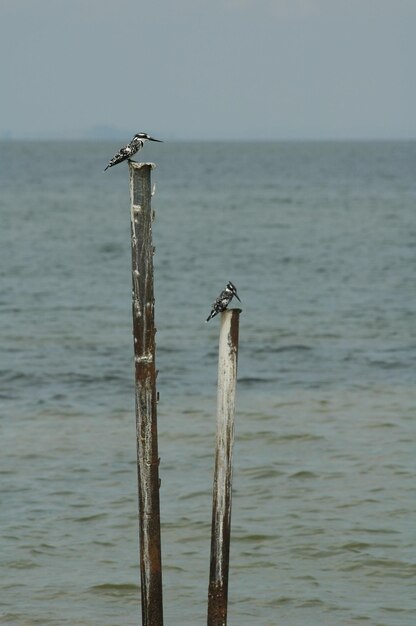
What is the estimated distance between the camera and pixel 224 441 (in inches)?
392

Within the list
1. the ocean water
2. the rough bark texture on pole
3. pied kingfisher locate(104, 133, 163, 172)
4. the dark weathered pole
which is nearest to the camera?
the dark weathered pole

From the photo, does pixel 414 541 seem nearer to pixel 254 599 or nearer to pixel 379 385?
pixel 254 599

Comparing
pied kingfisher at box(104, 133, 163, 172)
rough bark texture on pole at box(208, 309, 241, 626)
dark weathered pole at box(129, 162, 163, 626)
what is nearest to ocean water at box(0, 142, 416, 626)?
dark weathered pole at box(129, 162, 163, 626)

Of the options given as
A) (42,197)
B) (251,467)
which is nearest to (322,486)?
(251,467)

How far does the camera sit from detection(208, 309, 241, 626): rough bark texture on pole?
32.2 feet

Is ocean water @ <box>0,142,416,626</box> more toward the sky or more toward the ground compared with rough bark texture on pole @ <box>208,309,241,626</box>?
more toward the ground

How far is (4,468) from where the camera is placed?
17.0 m

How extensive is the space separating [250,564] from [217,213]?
196 feet

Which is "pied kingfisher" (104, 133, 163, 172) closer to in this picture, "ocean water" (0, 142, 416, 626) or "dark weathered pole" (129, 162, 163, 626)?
"dark weathered pole" (129, 162, 163, 626)

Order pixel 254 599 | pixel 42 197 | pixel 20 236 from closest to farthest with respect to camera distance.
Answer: pixel 254 599 → pixel 20 236 → pixel 42 197

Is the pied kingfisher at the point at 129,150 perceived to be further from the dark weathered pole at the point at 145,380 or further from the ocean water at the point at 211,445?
the ocean water at the point at 211,445

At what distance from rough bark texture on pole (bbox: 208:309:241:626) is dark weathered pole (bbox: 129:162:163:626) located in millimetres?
498

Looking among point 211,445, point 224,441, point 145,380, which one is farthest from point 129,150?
point 211,445

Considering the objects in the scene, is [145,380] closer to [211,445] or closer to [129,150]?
[129,150]
